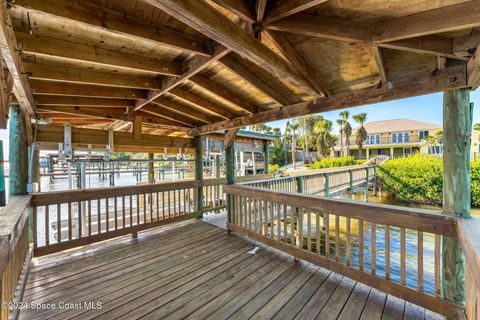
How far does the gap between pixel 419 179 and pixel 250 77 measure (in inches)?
488

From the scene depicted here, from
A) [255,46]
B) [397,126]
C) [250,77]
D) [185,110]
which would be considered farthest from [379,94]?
[397,126]

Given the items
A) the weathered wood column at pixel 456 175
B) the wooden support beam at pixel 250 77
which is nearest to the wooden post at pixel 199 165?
the wooden support beam at pixel 250 77

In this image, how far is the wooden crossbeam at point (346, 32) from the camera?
1.56m

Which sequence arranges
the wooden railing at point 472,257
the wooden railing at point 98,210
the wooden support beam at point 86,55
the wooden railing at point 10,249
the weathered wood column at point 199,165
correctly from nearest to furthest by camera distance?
1. the wooden railing at point 472,257
2. the wooden railing at point 10,249
3. the wooden support beam at point 86,55
4. the wooden railing at point 98,210
5. the weathered wood column at point 199,165

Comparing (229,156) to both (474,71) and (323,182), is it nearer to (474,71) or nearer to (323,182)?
(474,71)

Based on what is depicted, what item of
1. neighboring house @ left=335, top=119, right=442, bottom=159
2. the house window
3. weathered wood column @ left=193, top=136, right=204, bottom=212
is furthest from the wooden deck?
the house window

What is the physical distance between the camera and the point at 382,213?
6.98ft

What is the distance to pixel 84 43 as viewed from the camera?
1896 mm

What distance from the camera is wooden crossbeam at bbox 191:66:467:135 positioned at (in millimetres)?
1755

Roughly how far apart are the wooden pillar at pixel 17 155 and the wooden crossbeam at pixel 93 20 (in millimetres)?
1595

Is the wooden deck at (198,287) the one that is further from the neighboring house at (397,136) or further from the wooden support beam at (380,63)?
the neighboring house at (397,136)

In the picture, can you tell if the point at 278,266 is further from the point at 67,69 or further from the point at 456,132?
the point at 67,69

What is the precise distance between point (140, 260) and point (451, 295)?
348 cm

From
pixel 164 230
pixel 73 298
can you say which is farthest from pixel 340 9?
pixel 164 230
